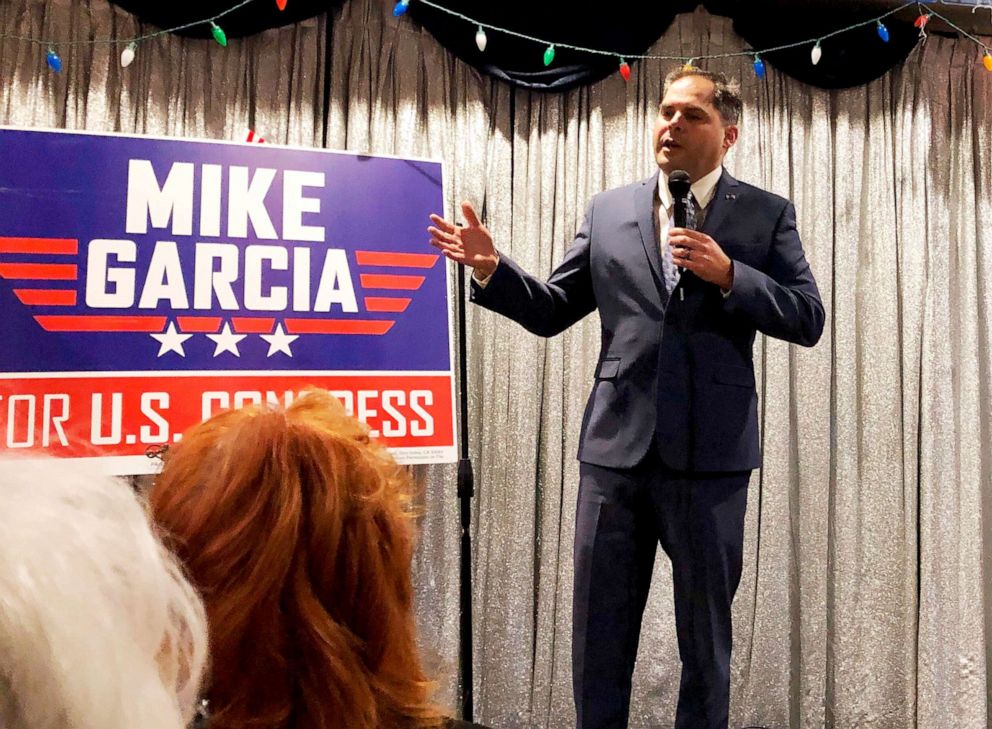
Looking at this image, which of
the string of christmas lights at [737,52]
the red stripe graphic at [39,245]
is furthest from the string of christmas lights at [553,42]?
the red stripe graphic at [39,245]

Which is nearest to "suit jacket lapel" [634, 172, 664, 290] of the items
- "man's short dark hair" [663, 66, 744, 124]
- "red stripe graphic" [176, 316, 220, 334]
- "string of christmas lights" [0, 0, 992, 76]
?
"man's short dark hair" [663, 66, 744, 124]

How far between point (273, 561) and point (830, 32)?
2.99 meters

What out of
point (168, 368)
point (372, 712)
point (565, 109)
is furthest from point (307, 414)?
point (565, 109)

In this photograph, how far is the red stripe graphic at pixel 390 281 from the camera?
7.84 ft

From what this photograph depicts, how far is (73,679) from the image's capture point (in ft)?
1.15

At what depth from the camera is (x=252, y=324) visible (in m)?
2.29

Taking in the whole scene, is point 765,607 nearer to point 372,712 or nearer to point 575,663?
point 575,663

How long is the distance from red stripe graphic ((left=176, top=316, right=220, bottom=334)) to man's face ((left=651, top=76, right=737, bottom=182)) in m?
1.30

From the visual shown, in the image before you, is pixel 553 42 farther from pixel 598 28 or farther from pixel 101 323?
pixel 101 323

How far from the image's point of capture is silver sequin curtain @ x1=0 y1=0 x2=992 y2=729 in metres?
2.69

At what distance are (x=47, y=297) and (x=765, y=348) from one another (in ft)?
7.51

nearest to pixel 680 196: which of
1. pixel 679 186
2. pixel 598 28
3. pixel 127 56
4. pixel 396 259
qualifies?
pixel 679 186

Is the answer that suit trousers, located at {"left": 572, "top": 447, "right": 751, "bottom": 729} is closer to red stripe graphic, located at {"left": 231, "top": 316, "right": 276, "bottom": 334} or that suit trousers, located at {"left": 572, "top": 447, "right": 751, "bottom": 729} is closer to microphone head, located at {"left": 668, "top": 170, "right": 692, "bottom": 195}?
microphone head, located at {"left": 668, "top": 170, "right": 692, "bottom": 195}

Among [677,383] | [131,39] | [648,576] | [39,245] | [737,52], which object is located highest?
[737,52]
